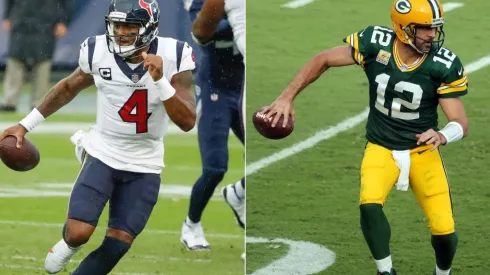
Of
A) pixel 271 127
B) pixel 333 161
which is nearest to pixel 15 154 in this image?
pixel 271 127

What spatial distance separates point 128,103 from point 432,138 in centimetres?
124

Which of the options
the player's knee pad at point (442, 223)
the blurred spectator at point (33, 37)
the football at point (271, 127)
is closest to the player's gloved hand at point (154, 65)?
the football at point (271, 127)

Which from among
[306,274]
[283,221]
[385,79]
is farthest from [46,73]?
[385,79]

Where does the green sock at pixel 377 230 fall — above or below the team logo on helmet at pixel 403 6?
below

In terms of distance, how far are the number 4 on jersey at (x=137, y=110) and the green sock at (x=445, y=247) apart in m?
1.33

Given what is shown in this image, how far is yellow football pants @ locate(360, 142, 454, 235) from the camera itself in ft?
15.3

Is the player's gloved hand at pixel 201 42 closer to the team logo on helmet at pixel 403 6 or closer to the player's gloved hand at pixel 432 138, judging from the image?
the team logo on helmet at pixel 403 6

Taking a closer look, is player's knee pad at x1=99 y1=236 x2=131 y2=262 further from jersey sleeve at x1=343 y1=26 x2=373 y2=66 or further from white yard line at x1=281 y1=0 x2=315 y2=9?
white yard line at x1=281 y1=0 x2=315 y2=9

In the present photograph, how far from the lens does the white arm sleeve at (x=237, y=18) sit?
5.57 metres

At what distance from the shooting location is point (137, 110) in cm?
459

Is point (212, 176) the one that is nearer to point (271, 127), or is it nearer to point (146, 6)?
point (271, 127)

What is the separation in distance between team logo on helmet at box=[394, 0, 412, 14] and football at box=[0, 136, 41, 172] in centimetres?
167

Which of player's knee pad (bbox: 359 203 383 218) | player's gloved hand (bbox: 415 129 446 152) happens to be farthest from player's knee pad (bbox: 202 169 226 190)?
player's gloved hand (bbox: 415 129 446 152)

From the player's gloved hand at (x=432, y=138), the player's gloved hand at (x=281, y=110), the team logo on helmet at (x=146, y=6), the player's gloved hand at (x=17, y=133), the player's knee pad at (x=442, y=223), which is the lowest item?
the player's knee pad at (x=442, y=223)
